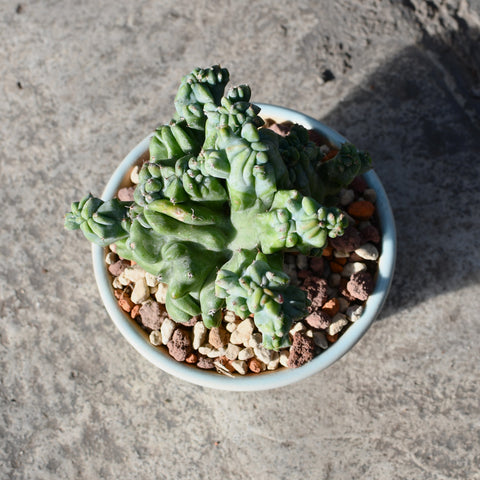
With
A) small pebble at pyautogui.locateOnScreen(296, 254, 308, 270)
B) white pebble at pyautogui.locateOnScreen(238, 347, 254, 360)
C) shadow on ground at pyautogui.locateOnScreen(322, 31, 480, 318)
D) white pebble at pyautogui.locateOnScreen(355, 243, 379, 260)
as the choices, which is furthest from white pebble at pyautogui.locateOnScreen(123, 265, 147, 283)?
shadow on ground at pyautogui.locateOnScreen(322, 31, 480, 318)

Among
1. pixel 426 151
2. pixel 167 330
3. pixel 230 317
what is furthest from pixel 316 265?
pixel 426 151

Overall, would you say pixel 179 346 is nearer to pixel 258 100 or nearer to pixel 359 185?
pixel 359 185

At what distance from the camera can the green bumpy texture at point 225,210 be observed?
142 cm

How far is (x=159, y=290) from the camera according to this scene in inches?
82.0

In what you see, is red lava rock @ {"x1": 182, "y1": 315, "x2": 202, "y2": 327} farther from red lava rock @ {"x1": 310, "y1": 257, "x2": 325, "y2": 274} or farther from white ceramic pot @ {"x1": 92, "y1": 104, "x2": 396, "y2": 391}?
red lava rock @ {"x1": 310, "y1": 257, "x2": 325, "y2": 274}

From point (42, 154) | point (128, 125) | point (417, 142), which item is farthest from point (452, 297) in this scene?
point (42, 154)

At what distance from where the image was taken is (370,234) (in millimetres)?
2061

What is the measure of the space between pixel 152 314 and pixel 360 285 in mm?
784

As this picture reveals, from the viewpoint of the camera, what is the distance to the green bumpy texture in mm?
1416

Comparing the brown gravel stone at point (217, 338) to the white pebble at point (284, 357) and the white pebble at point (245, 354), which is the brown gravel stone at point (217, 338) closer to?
the white pebble at point (245, 354)

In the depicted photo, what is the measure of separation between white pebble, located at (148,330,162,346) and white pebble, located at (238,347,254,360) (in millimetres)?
312

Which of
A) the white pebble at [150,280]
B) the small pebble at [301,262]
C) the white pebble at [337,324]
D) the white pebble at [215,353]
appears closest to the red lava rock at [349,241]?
the small pebble at [301,262]

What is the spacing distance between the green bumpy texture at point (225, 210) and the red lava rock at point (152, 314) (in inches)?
10.6

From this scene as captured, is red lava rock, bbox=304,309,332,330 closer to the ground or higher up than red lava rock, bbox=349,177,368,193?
closer to the ground
